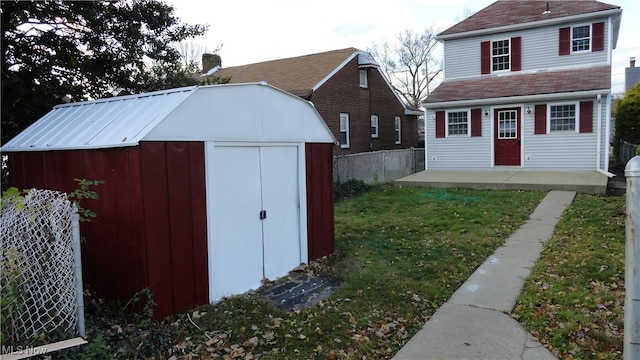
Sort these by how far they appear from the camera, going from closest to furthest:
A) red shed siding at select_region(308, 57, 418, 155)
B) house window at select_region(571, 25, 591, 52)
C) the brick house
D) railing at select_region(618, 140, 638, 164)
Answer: house window at select_region(571, 25, 591, 52), railing at select_region(618, 140, 638, 164), the brick house, red shed siding at select_region(308, 57, 418, 155)

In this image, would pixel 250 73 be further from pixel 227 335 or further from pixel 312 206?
pixel 227 335

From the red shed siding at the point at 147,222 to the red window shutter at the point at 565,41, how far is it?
16962 millimetres

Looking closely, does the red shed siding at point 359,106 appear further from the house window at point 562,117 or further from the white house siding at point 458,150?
the house window at point 562,117

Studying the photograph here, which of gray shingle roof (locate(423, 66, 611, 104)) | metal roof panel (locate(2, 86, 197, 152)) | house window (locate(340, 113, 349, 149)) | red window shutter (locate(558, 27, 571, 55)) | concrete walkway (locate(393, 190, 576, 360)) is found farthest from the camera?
house window (locate(340, 113, 349, 149))

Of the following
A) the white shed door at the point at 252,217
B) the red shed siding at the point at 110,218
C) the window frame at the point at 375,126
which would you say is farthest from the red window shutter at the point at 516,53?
the red shed siding at the point at 110,218

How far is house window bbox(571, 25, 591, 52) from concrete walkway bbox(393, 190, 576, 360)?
13126 mm

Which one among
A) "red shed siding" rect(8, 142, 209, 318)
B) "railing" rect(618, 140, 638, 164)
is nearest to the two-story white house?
"railing" rect(618, 140, 638, 164)

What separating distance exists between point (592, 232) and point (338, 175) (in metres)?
8.29

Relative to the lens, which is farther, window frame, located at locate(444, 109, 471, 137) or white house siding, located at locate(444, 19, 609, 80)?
window frame, located at locate(444, 109, 471, 137)

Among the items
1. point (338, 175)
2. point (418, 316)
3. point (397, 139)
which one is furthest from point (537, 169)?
point (418, 316)

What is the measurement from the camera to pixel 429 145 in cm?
1925

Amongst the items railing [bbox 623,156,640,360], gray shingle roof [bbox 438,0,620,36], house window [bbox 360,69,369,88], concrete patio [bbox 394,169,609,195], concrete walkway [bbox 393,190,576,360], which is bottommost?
concrete walkway [bbox 393,190,576,360]

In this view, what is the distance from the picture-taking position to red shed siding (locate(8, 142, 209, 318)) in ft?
14.7

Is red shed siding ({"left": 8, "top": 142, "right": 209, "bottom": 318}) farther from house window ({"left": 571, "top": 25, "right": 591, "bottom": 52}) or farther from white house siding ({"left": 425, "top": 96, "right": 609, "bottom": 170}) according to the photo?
house window ({"left": 571, "top": 25, "right": 591, "bottom": 52})
